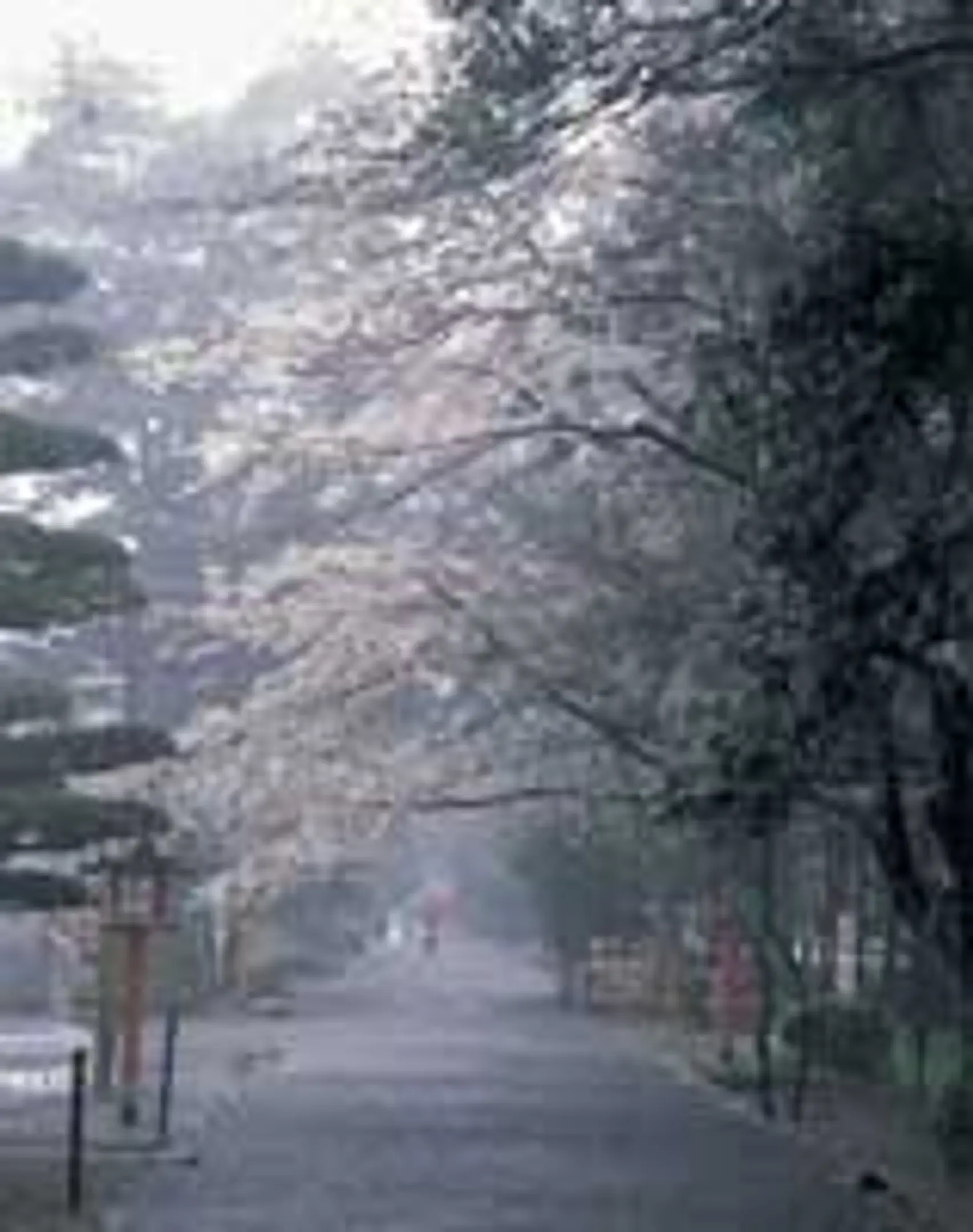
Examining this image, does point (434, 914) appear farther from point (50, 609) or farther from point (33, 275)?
point (33, 275)

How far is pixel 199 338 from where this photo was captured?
23.1m

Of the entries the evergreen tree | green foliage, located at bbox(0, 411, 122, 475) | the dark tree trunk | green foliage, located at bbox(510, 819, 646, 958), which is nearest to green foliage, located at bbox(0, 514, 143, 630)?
the evergreen tree

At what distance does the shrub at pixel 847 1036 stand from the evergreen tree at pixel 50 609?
424 inches

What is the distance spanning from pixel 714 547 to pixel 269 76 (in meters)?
34.0

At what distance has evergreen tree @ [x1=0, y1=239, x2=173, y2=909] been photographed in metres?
20.4

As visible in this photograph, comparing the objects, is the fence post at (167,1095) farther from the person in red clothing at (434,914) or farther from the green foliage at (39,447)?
the person in red clothing at (434,914)

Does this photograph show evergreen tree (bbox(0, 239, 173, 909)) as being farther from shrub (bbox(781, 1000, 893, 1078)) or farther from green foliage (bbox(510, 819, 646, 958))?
green foliage (bbox(510, 819, 646, 958))

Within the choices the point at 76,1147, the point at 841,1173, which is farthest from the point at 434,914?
the point at 76,1147

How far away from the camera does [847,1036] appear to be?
31.6 metres

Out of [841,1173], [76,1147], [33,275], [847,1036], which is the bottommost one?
[841,1173]

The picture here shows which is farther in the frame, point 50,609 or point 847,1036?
point 847,1036

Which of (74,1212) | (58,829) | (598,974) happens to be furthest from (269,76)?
(74,1212)

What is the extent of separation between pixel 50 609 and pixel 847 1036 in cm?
1396

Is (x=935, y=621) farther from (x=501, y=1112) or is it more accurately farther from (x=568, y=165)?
(x=501, y=1112)
